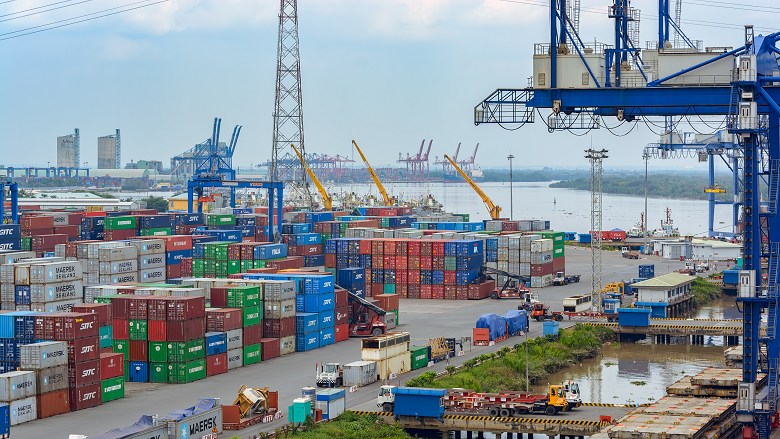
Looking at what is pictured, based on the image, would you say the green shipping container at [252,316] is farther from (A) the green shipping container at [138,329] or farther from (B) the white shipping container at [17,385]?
(B) the white shipping container at [17,385]

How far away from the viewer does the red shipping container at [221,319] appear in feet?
128

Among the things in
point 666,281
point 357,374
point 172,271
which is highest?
point 172,271

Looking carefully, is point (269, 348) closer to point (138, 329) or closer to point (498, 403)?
point (138, 329)

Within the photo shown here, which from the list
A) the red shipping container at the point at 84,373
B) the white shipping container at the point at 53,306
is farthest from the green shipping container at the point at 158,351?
the white shipping container at the point at 53,306

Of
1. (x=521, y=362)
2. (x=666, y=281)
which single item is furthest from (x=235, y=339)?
(x=666, y=281)

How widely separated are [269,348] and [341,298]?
21.5 ft

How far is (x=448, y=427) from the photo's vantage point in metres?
31.0

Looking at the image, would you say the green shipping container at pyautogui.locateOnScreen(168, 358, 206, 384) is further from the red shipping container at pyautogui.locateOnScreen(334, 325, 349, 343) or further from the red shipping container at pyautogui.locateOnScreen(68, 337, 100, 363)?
the red shipping container at pyautogui.locateOnScreen(334, 325, 349, 343)

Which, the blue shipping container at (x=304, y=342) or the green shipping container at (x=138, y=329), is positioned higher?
the green shipping container at (x=138, y=329)

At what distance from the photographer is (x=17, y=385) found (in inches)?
1193

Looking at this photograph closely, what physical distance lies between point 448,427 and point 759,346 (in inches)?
423

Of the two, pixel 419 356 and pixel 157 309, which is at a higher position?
pixel 157 309

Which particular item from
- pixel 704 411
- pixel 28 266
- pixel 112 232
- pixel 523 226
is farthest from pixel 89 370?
pixel 523 226

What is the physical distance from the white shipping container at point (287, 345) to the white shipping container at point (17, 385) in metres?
14.3
